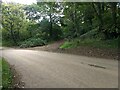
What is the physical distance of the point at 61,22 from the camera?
47.8 m

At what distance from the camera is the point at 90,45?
2198cm

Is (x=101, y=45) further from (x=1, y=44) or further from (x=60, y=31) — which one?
(x=1, y=44)

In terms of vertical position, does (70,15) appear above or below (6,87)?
above

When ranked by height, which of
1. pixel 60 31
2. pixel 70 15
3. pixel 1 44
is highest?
pixel 70 15

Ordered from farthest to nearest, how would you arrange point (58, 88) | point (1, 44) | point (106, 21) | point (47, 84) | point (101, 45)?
point (1, 44) → point (106, 21) → point (101, 45) → point (47, 84) → point (58, 88)

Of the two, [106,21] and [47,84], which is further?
[106,21]

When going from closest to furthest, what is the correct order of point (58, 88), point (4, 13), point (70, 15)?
1. point (58, 88)
2. point (70, 15)
3. point (4, 13)

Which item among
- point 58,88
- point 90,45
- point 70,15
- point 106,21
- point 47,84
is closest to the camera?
point 58,88

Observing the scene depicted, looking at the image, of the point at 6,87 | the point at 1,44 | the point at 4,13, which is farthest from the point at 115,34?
the point at 1,44

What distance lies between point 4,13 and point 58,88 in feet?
131

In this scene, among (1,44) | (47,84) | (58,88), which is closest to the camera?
(58,88)

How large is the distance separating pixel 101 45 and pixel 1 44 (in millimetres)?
34816

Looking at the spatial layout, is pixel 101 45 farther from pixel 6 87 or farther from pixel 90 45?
pixel 6 87

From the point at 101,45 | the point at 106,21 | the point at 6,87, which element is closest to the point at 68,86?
the point at 6,87
